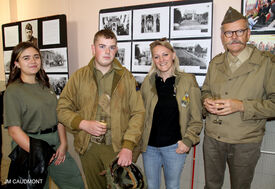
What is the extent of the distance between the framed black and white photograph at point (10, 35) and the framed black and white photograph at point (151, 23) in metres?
2.20

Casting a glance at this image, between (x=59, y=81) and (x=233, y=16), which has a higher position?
(x=233, y=16)

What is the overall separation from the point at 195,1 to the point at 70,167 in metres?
2.25

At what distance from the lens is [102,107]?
5.78ft

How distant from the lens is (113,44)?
70.1 inches

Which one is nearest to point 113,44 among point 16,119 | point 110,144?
point 110,144

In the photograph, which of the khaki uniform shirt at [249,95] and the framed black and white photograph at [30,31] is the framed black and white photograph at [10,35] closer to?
the framed black and white photograph at [30,31]

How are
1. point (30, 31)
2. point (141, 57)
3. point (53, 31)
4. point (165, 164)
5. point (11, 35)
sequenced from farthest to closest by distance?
point (11, 35) < point (30, 31) < point (53, 31) < point (141, 57) < point (165, 164)

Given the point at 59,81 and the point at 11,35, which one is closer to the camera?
the point at 59,81

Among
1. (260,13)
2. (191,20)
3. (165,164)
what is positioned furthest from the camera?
(191,20)

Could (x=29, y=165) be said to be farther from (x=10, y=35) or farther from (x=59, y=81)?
(x=10, y=35)

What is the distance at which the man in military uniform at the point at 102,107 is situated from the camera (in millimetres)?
1743

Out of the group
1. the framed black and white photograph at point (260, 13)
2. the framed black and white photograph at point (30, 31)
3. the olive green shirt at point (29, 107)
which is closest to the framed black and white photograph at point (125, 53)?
the olive green shirt at point (29, 107)

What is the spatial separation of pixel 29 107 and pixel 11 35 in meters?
2.49

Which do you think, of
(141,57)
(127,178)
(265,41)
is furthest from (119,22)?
(127,178)
